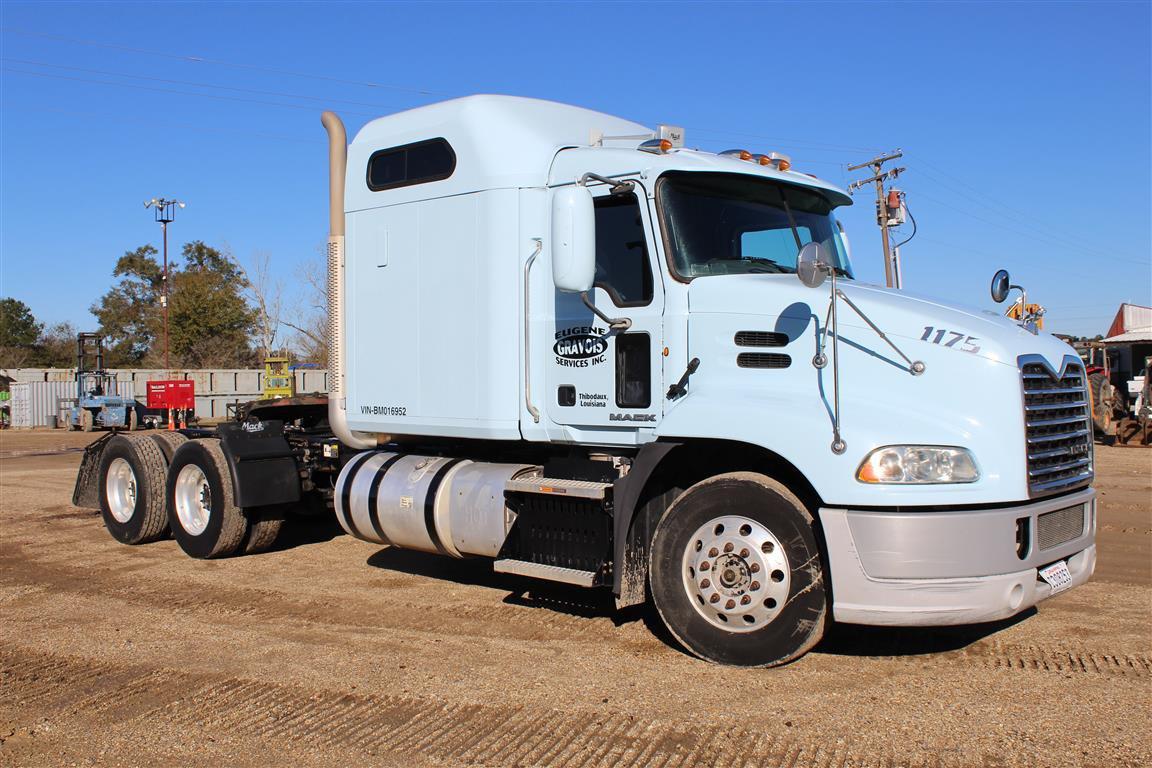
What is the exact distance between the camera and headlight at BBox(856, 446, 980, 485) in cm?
494

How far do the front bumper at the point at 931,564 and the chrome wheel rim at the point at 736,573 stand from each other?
14.5 inches

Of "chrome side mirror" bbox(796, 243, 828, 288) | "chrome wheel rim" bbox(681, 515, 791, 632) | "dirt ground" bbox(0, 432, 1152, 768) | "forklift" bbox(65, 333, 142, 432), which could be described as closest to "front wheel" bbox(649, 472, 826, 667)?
"chrome wheel rim" bbox(681, 515, 791, 632)

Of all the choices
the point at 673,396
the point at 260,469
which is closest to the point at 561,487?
the point at 673,396

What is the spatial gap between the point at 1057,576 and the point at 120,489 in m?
9.04

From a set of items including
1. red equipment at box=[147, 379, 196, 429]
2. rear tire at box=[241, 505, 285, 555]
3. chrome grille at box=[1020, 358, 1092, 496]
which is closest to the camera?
chrome grille at box=[1020, 358, 1092, 496]

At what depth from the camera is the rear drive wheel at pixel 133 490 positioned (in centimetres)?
976

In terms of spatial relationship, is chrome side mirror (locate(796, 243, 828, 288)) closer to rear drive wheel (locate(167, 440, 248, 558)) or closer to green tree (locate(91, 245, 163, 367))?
rear drive wheel (locate(167, 440, 248, 558))

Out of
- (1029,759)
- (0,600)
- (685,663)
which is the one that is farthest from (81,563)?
(1029,759)

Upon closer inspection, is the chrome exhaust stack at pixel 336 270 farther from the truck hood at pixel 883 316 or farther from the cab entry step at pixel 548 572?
the truck hood at pixel 883 316

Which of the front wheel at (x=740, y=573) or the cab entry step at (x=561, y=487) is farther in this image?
the cab entry step at (x=561, y=487)

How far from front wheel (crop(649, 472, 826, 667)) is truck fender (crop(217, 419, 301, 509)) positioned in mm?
4430

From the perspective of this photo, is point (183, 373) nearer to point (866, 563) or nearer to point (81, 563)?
point (81, 563)

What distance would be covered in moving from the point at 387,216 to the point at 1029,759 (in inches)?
229

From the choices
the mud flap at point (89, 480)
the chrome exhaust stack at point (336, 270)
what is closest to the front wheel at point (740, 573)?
the chrome exhaust stack at point (336, 270)
